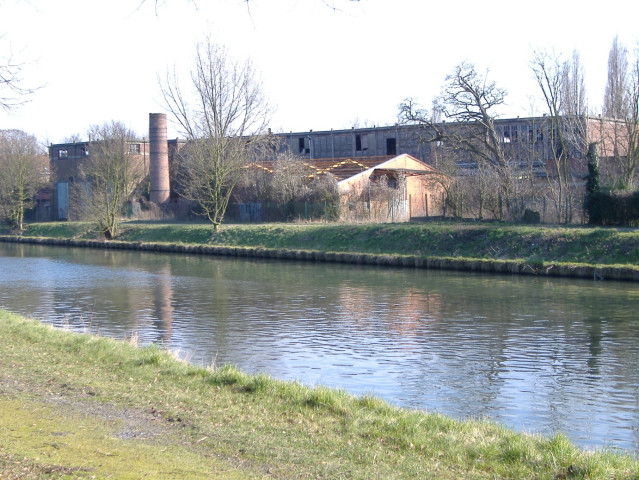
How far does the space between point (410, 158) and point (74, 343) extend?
126 ft

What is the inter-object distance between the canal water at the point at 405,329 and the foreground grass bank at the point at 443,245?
148 cm

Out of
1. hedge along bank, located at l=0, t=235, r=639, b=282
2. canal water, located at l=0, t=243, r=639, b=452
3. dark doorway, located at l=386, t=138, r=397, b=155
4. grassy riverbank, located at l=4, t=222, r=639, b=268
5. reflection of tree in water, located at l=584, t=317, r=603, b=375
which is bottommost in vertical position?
reflection of tree in water, located at l=584, t=317, r=603, b=375

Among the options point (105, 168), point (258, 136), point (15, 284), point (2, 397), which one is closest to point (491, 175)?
point (258, 136)

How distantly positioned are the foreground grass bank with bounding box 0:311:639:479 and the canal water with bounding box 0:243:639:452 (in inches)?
73.7

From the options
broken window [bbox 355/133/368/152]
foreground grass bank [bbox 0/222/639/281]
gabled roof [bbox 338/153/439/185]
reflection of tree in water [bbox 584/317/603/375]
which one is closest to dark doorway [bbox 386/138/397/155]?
broken window [bbox 355/133/368/152]

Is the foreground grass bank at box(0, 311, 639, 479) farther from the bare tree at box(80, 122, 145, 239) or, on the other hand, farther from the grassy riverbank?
the bare tree at box(80, 122, 145, 239)

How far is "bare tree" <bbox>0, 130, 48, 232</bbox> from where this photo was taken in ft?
171

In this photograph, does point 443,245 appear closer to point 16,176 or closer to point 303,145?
point 303,145

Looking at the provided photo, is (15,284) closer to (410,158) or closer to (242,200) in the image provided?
(242,200)

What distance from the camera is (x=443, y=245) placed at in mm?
28453

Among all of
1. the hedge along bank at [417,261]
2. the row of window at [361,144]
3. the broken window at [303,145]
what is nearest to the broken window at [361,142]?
the row of window at [361,144]

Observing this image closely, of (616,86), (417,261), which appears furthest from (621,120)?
(417,261)

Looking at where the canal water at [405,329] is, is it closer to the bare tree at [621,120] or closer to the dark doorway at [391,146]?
the bare tree at [621,120]

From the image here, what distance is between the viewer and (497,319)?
1576cm
